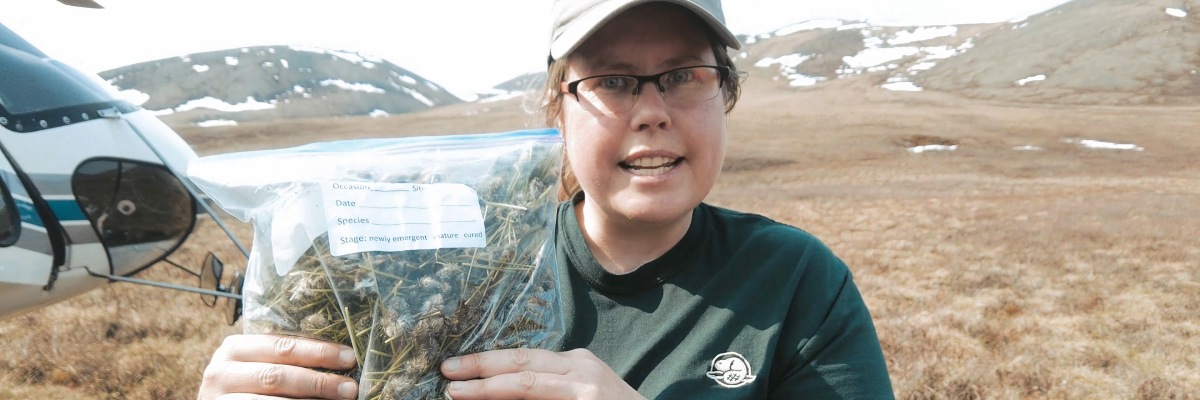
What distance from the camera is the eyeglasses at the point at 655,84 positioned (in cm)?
169

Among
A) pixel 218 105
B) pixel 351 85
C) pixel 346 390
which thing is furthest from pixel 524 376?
pixel 351 85

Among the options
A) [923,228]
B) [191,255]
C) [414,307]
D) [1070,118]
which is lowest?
[1070,118]

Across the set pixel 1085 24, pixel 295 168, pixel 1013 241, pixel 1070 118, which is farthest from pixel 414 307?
pixel 1085 24

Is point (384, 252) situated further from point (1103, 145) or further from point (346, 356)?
point (1103, 145)

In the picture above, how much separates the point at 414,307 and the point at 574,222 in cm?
92

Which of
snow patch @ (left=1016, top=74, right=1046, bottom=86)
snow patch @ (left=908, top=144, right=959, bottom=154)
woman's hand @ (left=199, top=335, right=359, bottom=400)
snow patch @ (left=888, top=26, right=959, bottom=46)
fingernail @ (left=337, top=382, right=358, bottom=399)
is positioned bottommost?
snow patch @ (left=1016, top=74, right=1046, bottom=86)

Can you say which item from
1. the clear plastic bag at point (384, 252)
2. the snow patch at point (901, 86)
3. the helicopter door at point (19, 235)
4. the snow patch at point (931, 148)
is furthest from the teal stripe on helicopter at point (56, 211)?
the snow patch at point (901, 86)

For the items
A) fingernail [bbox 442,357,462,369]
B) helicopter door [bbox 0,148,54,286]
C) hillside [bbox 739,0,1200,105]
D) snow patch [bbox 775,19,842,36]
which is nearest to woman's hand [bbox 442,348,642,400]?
fingernail [bbox 442,357,462,369]

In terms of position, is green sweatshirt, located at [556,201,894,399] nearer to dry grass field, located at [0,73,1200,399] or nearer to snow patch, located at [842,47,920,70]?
dry grass field, located at [0,73,1200,399]

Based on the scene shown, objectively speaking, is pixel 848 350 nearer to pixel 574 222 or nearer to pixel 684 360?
pixel 684 360

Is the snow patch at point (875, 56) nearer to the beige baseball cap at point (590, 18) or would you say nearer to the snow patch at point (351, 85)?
the snow patch at point (351, 85)

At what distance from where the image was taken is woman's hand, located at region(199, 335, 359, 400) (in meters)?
1.17

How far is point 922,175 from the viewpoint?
2609 cm

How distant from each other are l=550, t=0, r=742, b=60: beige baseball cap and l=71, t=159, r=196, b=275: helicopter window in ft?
14.1
